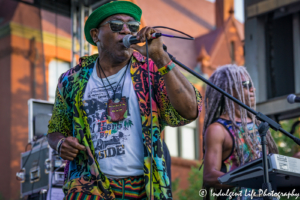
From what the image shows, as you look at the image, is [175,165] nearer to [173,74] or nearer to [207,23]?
[207,23]

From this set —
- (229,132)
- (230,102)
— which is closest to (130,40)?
(229,132)

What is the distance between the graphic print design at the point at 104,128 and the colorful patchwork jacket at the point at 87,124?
0.13 ft

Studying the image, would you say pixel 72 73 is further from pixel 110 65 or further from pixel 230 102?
pixel 230 102

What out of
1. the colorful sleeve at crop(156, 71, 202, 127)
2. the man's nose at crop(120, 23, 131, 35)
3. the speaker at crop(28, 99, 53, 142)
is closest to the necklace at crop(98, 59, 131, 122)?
the colorful sleeve at crop(156, 71, 202, 127)

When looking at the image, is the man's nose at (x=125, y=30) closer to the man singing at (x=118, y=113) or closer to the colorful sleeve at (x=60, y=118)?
the man singing at (x=118, y=113)

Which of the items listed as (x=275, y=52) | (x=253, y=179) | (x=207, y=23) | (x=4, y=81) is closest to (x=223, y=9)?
(x=207, y=23)

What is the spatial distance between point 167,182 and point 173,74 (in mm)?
659

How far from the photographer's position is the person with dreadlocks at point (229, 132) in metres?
3.73

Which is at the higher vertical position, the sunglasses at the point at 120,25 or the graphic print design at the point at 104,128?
the sunglasses at the point at 120,25

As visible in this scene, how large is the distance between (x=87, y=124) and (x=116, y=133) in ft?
0.69

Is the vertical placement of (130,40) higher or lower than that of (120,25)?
lower

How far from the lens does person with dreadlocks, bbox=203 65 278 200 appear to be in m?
3.73

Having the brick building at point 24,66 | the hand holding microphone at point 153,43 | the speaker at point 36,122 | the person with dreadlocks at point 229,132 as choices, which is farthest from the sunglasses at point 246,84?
the brick building at point 24,66

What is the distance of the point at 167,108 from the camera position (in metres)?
2.84
